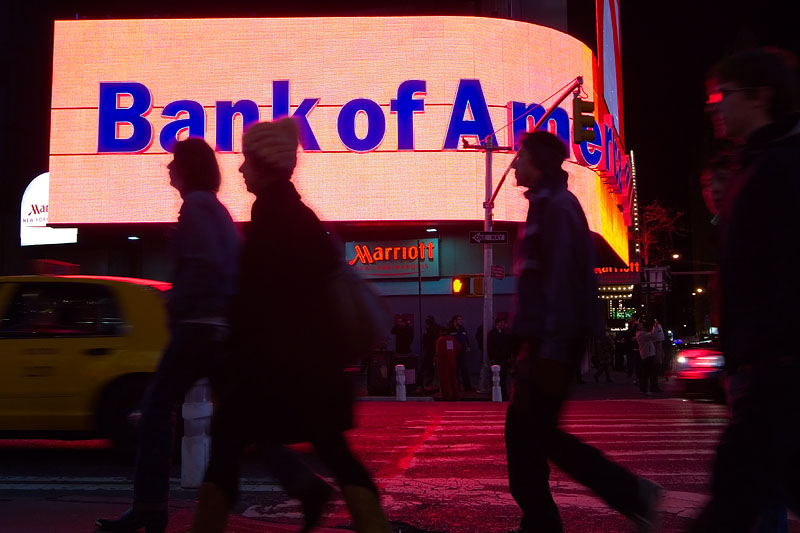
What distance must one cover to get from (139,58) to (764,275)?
31.7 meters

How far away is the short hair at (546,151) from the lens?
438 centimetres

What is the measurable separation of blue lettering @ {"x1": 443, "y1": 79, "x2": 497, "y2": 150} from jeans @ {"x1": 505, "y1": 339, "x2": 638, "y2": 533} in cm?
2650

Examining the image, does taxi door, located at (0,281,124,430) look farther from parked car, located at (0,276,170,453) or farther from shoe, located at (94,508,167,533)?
shoe, located at (94,508,167,533)

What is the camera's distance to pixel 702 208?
11906 centimetres

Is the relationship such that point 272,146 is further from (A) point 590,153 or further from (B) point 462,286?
(A) point 590,153

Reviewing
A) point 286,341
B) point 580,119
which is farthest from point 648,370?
point 286,341

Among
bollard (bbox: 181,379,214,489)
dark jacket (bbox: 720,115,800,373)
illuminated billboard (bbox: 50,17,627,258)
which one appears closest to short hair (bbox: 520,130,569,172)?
dark jacket (bbox: 720,115,800,373)

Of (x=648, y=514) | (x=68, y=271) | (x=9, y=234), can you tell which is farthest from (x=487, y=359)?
(x=9, y=234)

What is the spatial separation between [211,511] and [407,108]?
91.5ft

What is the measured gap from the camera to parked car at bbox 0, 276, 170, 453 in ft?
25.1

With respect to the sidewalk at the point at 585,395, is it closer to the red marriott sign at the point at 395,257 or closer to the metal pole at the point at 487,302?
the metal pole at the point at 487,302

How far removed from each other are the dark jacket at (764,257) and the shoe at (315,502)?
173 cm

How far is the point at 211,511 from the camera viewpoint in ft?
10.8

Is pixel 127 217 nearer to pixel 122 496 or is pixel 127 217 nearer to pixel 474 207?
pixel 474 207
